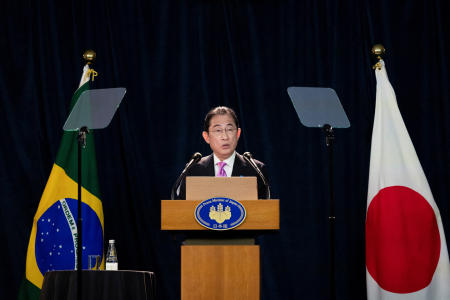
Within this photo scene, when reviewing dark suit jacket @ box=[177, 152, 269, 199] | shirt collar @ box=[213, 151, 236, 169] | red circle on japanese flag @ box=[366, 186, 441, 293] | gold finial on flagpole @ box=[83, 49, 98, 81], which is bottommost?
red circle on japanese flag @ box=[366, 186, 441, 293]

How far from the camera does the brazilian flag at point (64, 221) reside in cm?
467

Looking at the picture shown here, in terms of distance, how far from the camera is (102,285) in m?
3.00

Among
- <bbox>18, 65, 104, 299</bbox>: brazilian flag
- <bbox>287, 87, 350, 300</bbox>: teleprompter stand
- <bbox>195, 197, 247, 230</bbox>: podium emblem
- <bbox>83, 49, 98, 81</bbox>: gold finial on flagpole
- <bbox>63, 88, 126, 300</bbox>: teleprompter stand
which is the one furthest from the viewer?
<bbox>83, 49, 98, 81</bbox>: gold finial on flagpole

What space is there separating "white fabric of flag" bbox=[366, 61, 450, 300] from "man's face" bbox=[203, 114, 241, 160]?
4.15 feet

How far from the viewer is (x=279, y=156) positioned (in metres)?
5.49

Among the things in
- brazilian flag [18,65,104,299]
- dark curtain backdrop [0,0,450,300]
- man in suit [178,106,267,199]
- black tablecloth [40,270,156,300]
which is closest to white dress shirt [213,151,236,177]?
man in suit [178,106,267,199]

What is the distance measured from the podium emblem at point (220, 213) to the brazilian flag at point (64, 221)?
1625 mm

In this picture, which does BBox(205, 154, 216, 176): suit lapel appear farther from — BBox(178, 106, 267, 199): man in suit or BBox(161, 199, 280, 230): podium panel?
BBox(161, 199, 280, 230): podium panel

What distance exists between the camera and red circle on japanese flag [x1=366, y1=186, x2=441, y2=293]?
4.67 meters

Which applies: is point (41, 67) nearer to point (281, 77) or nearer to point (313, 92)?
point (281, 77)

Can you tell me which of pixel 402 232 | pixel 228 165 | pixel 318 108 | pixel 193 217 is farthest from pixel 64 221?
pixel 402 232

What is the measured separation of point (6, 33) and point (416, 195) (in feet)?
12.8

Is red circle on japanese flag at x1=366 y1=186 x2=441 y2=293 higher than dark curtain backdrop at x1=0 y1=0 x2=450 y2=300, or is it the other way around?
dark curtain backdrop at x1=0 y1=0 x2=450 y2=300

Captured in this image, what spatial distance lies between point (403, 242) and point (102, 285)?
261 centimetres
